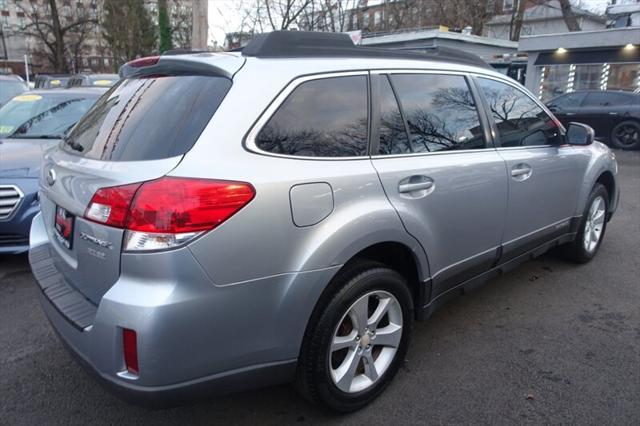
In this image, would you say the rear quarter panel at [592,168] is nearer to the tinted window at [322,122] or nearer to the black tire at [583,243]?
the black tire at [583,243]

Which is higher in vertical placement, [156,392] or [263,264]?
[263,264]

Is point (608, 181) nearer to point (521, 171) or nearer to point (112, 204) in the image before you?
point (521, 171)

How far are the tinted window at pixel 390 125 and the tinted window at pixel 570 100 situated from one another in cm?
1375

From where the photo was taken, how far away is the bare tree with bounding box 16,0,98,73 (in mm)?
36531

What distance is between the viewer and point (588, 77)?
1764 centimetres

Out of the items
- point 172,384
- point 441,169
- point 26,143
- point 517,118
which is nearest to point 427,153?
point 441,169

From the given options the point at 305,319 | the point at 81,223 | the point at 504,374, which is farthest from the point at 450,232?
the point at 81,223

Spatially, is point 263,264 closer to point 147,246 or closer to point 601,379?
point 147,246

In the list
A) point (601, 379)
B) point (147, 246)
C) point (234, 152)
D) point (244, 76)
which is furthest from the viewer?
point (601, 379)

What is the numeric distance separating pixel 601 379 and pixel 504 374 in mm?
539

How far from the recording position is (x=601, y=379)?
2.78 meters

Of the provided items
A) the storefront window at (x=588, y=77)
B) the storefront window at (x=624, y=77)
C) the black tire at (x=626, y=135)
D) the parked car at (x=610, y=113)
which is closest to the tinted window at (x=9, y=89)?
the parked car at (x=610, y=113)

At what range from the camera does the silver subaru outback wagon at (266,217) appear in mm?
1835

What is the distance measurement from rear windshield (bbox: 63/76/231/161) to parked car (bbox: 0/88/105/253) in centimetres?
200
